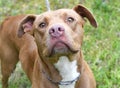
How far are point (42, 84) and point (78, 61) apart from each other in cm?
49

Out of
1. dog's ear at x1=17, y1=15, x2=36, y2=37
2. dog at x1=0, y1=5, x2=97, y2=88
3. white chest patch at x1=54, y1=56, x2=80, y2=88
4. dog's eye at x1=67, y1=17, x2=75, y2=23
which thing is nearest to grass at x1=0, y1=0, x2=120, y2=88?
dog at x1=0, y1=5, x2=97, y2=88

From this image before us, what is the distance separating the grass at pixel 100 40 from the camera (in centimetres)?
585

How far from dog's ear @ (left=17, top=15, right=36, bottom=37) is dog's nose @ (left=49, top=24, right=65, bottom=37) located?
73 centimetres

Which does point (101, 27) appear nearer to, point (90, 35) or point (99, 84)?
point (90, 35)

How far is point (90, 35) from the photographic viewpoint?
21.9 ft

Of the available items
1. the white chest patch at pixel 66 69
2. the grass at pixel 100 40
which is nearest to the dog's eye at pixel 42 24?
the white chest patch at pixel 66 69

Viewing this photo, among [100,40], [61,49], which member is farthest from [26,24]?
[100,40]

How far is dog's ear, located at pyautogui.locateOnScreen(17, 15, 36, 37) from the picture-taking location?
461 centimetres

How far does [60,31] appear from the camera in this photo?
12.8 ft

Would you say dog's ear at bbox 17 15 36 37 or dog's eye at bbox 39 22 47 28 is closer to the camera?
dog's eye at bbox 39 22 47 28

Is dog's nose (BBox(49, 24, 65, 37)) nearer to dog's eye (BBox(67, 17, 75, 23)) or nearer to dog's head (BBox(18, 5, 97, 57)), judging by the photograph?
dog's head (BBox(18, 5, 97, 57))

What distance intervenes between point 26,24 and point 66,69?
0.72 metres

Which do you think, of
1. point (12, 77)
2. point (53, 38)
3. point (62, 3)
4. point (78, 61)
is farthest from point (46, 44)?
point (62, 3)

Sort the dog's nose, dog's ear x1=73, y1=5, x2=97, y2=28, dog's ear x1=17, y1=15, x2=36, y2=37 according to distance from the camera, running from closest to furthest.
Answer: the dog's nose
dog's ear x1=73, y1=5, x2=97, y2=28
dog's ear x1=17, y1=15, x2=36, y2=37
